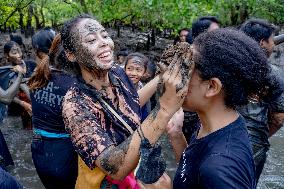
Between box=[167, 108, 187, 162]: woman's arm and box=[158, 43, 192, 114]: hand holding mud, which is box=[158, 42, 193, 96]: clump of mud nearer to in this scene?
box=[158, 43, 192, 114]: hand holding mud

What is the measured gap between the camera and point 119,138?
2.04 meters

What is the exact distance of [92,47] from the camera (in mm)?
2186

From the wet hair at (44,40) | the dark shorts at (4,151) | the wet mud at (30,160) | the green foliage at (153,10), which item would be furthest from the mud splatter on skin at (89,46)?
the green foliage at (153,10)

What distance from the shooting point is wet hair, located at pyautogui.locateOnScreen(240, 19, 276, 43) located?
10.9 ft

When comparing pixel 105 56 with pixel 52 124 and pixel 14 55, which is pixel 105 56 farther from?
pixel 14 55

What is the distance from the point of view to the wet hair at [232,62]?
1.52 metres

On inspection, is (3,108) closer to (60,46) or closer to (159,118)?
(60,46)

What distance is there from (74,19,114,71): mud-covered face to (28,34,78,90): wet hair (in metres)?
0.34

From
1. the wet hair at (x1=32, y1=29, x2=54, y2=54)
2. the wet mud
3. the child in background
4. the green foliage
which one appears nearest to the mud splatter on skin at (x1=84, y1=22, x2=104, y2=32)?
the wet hair at (x1=32, y1=29, x2=54, y2=54)

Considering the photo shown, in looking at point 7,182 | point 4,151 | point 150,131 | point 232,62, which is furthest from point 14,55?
point 232,62

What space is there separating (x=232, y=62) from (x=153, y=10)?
757cm

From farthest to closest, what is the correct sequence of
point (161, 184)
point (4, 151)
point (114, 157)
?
point (4, 151) → point (161, 184) → point (114, 157)

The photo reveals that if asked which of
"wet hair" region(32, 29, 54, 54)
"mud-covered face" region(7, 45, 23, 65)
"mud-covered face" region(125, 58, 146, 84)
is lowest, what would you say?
"mud-covered face" region(7, 45, 23, 65)

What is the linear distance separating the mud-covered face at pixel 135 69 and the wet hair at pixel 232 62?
9.15 feet
